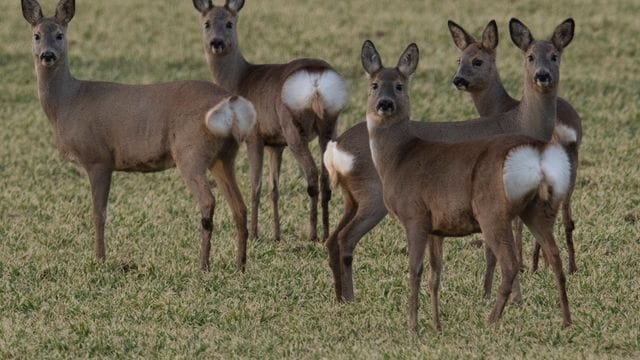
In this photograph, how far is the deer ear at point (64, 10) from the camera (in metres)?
10.7

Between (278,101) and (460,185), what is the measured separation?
3.85m

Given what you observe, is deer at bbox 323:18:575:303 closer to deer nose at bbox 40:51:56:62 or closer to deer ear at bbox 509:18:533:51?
deer ear at bbox 509:18:533:51

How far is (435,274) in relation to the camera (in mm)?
8016

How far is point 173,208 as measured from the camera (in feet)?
39.8

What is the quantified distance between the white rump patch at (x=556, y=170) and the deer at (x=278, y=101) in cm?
388

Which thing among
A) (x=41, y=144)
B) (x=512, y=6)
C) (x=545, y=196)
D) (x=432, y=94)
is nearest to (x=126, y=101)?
(x=545, y=196)

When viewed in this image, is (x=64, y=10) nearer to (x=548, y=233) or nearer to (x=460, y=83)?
(x=460, y=83)

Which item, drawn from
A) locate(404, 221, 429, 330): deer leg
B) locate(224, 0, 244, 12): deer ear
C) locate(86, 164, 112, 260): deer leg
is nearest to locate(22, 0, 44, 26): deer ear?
→ locate(86, 164, 112, 260): deer leg

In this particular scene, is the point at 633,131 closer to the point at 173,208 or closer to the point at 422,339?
the point at 173,208

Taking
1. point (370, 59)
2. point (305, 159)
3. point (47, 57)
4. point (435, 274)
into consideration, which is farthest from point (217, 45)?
point (435, 274)

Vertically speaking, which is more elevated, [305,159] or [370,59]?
[370,59]

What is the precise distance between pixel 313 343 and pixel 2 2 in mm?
18744

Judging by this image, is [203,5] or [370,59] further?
[203,5]

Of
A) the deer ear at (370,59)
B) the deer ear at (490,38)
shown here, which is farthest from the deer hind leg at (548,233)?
the deer ear at (490,38)
